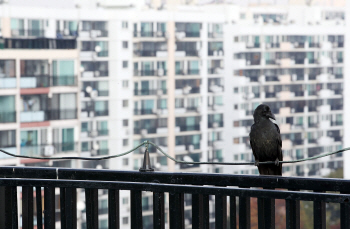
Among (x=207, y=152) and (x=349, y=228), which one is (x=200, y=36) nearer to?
(x=207, y=152)

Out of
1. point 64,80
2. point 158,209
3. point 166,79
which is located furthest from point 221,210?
point 166,79

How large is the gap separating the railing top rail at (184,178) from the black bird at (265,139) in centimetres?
91

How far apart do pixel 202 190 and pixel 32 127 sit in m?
34.9

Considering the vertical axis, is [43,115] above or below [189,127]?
above

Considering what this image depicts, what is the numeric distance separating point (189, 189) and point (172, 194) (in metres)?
0.11

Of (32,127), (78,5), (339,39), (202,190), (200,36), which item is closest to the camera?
(202,190)

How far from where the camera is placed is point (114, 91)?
4603 cm

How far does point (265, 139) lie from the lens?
18.1 ft

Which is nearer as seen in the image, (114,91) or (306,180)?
(306,180)

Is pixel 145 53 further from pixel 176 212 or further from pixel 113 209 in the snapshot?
pixel 176 212

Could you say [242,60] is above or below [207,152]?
above

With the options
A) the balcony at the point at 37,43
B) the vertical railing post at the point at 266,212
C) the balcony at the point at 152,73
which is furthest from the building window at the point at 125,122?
the vertical railing post at the point at 266,212

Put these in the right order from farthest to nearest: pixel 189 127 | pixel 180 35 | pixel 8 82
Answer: pixel 189 127
pixel 180 35
pixel 8 82

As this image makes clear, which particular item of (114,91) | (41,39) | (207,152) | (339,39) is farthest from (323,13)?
(41,39)
